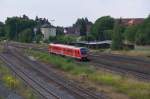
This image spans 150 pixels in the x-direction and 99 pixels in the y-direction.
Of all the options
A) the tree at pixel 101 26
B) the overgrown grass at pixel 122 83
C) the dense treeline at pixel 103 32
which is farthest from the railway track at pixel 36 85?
the tree at pixel 101 26

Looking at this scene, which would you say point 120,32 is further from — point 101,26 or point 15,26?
point 15,26

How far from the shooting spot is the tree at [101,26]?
157 meters

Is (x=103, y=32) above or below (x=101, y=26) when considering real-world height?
below

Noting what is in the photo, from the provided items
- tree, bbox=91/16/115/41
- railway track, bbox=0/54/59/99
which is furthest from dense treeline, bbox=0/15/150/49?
railway track, bbox=0/54/59/99

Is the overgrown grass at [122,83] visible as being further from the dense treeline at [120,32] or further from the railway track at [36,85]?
the dense treeline at [120,32]

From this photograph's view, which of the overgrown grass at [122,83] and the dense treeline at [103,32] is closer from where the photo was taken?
the overgrown grass at [122,83]

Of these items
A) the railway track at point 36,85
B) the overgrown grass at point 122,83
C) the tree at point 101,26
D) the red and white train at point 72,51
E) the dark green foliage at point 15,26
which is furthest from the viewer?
the dark green foliage at point 15,26

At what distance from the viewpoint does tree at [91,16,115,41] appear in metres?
157

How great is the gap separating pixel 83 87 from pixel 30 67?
2331cm

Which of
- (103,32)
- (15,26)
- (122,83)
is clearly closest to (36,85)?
(122,83)

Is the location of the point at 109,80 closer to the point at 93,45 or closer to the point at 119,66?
the point at 119,66

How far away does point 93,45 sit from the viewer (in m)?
108

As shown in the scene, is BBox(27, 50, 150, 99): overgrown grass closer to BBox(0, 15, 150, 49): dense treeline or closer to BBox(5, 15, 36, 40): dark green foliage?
BBox(0, 15, 150, 49): dense treeline

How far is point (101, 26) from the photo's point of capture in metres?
165
